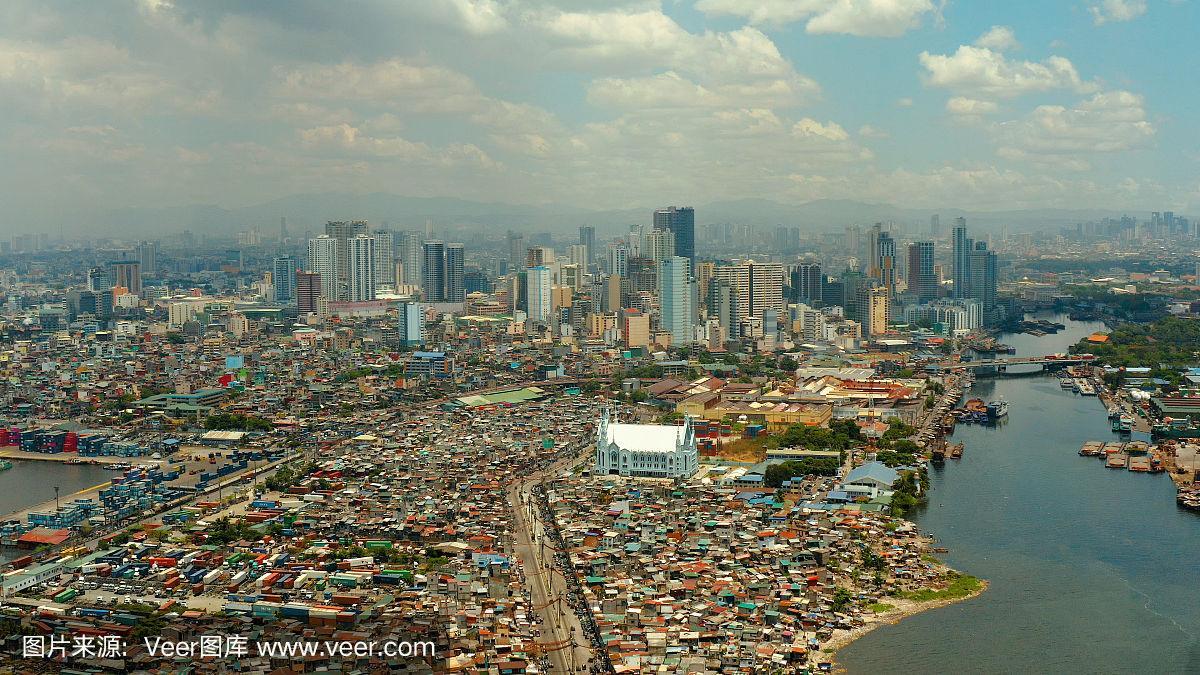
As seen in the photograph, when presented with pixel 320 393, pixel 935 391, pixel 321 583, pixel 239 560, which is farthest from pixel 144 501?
pixel 935 391

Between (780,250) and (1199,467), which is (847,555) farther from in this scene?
(780,250)

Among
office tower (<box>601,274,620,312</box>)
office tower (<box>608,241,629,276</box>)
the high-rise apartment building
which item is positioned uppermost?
the high-rise apartment building

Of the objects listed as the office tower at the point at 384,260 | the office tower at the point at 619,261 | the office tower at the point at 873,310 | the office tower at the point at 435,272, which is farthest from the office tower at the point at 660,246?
the office tower at the point at 384,260

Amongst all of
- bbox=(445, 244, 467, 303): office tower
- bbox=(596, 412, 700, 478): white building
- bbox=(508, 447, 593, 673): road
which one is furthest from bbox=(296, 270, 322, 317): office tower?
bbox=(508, 447, 593, 673): road

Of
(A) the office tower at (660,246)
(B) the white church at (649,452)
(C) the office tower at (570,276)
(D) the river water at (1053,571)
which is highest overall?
(A) the office tower at (660,246)

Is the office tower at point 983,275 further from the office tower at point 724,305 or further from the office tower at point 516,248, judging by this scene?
the office tower at point 516,248

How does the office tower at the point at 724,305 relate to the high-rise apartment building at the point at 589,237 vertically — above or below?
below

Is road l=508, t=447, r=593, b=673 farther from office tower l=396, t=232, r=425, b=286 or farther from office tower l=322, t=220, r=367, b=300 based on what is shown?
office tower l=396, t=232, r=425, b=286

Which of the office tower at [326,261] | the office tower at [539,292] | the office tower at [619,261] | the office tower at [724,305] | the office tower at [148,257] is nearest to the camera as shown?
the office tower at [724,305]
